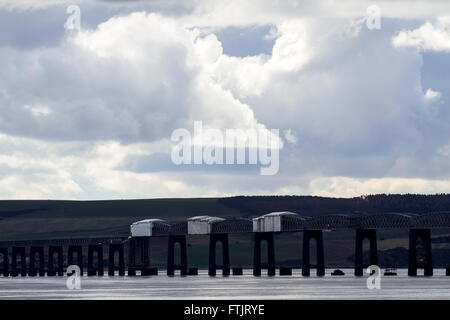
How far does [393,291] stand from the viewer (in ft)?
561

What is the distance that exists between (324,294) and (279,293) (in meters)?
6.60
